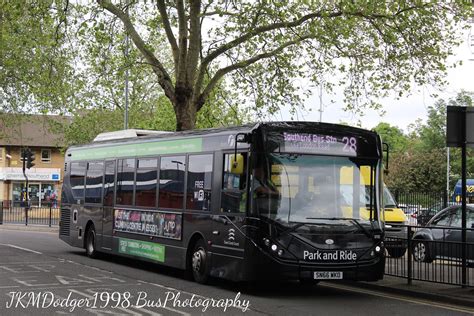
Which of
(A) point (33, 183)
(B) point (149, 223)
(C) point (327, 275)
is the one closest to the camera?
(C) point (327, 275)

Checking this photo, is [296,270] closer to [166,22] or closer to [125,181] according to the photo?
Answer: [125,181]

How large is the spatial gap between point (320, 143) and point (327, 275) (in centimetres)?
228

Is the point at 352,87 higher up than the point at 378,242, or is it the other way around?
the point at 352,87

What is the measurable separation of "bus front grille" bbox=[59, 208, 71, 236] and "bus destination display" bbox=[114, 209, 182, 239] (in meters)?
3.60

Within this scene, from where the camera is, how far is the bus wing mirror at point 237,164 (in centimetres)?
1213

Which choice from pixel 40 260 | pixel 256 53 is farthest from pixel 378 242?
pixel 256 53

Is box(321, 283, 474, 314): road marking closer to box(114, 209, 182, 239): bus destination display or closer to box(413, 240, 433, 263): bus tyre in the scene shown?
box(413, 240, 433, 263): bus tyre

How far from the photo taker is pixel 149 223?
15.3m

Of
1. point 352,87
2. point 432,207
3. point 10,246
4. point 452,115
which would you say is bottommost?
point 10,246

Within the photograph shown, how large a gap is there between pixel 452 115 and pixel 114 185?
8647 millimetres

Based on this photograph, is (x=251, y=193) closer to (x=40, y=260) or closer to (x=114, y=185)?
(x=114, y=185)

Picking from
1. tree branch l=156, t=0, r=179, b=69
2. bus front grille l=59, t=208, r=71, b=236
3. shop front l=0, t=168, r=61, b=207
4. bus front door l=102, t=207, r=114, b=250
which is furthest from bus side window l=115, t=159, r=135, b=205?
shop front l=0, t=168, r=61, b=207

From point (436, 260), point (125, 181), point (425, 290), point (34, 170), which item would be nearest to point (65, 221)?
point (125, 181)

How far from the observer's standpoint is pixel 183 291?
12.2 metres
